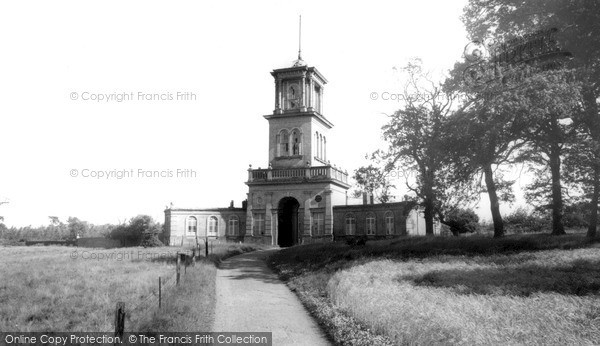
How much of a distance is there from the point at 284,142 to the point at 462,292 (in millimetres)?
31888

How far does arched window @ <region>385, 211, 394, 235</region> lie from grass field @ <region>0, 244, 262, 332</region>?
68.4 feet

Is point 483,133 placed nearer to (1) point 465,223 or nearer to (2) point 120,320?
(2) point 120,320

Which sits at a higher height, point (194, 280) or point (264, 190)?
point (264, 190)

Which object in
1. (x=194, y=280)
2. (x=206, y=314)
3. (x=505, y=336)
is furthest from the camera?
(x=194, y=280)

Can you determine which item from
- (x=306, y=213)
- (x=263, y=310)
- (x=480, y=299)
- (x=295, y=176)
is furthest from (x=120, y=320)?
(x=295, y=176)

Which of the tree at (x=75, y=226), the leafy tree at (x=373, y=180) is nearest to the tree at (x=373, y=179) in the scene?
the leafy tree at (x=373, y=180)

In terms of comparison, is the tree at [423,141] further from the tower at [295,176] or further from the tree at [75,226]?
the tree at [75,226]

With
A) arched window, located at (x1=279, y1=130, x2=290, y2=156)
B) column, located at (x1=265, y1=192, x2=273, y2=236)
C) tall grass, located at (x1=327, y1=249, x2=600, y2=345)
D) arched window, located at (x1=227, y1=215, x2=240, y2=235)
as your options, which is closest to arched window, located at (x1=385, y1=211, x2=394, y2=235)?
column, located at (x1=265, y1=192, x2=273, y2=236)

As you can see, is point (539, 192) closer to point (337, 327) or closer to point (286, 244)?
point (337, 327)

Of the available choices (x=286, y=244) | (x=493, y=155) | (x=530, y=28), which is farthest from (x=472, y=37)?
(x=286, y=244)

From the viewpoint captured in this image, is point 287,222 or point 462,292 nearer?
point 462,292

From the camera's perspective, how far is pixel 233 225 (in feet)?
145

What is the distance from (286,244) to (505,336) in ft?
118

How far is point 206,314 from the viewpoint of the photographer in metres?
12.2
